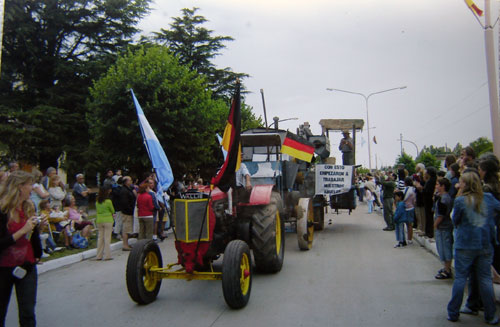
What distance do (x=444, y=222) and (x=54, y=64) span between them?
22647 millimetres

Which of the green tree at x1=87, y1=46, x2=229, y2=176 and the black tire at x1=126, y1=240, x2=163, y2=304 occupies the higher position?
the green tree at x1=87, y1=46, x2=229, y2=176

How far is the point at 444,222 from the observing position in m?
6.50

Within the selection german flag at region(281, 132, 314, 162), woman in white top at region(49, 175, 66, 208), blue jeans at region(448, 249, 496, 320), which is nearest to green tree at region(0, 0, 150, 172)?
woman in white top at region(49, 175, 66, 208)

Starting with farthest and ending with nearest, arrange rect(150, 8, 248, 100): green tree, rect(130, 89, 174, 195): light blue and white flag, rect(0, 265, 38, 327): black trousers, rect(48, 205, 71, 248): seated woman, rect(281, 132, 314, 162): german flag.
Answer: rect(150, 8, 248, 100): green tree, rect(48, 205, 71, 248): seated woman, rect(281, 132, 314, 162): german flag, rect(130, 89, 174, 195): light blue and white flag, rect(0, 265, 38, 327): black trousers

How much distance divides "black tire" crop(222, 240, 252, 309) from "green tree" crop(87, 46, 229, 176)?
10.3 metres

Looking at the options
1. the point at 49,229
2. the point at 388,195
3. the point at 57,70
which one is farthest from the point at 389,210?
the point at 57,70

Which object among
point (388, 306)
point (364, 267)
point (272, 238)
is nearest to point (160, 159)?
point (272, 238)

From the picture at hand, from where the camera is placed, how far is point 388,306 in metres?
5.54

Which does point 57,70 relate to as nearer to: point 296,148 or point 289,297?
point 296,148

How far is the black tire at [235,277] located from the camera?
5207mm

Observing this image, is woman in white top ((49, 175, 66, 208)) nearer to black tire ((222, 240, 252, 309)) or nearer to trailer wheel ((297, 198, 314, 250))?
trailer wheel ((297, 198, 314, 250))

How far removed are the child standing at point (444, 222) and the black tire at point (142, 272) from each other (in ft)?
14.2

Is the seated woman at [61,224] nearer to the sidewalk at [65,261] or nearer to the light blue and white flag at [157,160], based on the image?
the sidewalk at [65,261]

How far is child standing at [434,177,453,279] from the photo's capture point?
6.31 m
